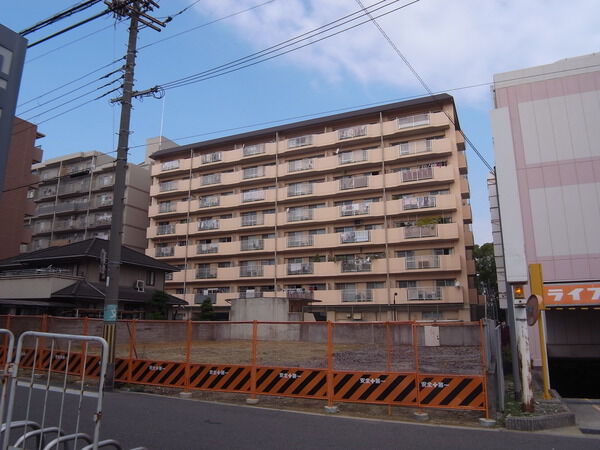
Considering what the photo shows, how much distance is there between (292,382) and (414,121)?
30.2m

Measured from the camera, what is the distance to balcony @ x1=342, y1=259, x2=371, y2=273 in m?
35.0

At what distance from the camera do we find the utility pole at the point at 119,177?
38.1 feet

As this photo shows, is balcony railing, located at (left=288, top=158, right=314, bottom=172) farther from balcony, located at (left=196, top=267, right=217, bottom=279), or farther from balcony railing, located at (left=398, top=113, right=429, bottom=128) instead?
balcony, located at (left=196, top=267, right=217, bottom=279)

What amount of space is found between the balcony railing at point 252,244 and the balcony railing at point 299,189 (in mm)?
5039

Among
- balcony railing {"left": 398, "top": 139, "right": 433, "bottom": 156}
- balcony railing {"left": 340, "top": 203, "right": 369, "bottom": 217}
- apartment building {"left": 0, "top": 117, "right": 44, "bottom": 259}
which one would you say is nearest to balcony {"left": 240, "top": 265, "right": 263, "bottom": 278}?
balcony railing {"left": 340, "top": 203, "right": 369, "bottom": 217}

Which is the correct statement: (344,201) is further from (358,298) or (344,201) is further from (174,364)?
(174,364)

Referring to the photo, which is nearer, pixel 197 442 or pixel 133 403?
pixel 197 442

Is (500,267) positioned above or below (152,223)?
below

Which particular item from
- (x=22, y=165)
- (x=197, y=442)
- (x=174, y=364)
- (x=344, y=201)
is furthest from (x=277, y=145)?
(x=197, y=442)

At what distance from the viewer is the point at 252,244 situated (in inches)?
1588

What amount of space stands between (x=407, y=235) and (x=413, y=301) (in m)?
5.02

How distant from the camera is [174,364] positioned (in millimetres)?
10750

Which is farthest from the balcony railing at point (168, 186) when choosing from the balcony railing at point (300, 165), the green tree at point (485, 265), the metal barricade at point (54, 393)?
the green tree at point (485, 265)

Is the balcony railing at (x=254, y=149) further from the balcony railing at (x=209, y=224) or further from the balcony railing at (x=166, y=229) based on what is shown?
the balcony railing at (x=166, y=229)
